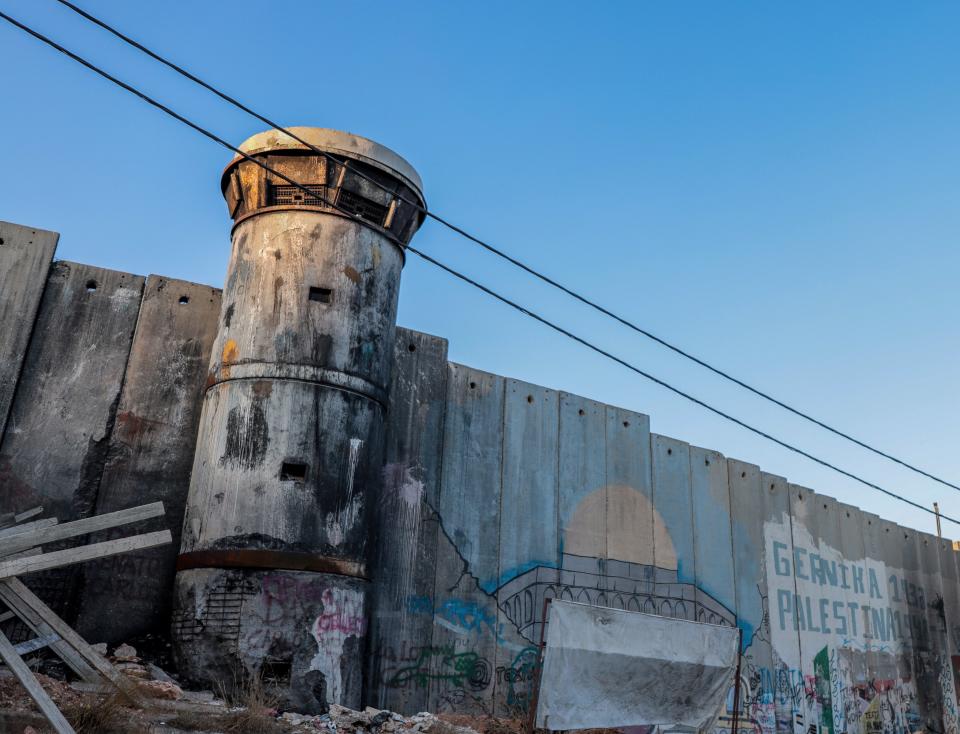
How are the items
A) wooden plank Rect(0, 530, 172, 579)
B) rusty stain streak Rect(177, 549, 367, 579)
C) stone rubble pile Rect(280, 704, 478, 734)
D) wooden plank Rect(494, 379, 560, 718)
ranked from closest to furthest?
wooden plank Rect(0, 530, 172, 579), stone rubble pile Rect(280, 704, 478, 734), rusty stain streak Rect(177, 549, 367, 579), wooden plank Rect(494, 379, 560, 718)

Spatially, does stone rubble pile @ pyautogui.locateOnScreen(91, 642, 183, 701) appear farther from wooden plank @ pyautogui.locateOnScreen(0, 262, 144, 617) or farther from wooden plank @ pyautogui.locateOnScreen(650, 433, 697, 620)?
wooden plank @ pyautogui.locateOnScreen(650, 433, 697, 620)

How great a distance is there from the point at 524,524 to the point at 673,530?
124 inches

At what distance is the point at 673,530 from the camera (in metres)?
13.9

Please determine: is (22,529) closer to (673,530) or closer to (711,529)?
(673,530)

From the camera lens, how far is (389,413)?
36.2 ft

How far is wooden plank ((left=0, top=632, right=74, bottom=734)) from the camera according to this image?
572 centimetres

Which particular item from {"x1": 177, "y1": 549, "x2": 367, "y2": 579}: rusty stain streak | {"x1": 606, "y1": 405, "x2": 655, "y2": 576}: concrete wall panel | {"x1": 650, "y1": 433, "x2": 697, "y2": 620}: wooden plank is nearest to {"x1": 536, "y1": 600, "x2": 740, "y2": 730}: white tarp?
{"x1": 177, "y1": 549, "x2": 367, "y2": 579}: rusty stain streak

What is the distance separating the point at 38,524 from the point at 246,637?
2.16 m

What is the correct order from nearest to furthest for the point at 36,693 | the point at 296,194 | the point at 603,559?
the point at 36,693 < the point at 296,194 < the point at 603,559

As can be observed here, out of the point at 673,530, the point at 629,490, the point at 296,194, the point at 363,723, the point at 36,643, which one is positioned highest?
the point at 296,194

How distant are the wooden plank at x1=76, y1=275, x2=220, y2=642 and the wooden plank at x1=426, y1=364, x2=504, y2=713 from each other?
3191 mm

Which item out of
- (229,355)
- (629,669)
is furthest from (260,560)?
(629,669)

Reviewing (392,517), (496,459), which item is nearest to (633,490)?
(496,459)

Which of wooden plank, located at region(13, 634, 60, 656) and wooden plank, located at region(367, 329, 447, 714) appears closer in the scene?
wooden plank, located at region(13, 634, 60, 656)
